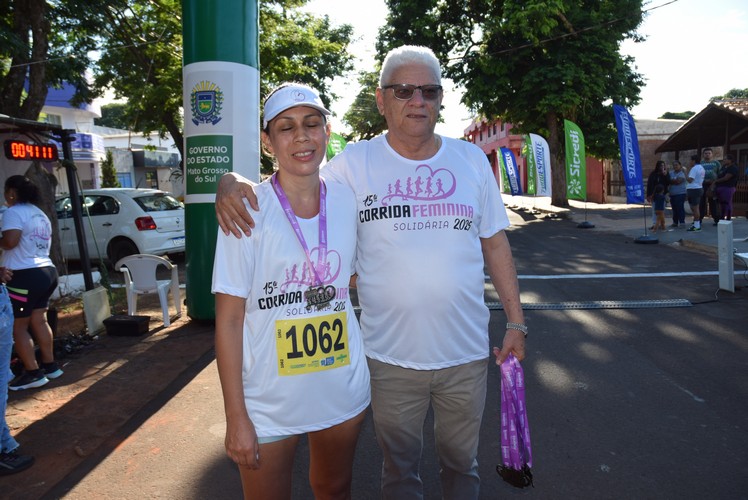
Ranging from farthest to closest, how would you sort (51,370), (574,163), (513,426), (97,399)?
(574,163), (51,370), (97,399), (513,426)

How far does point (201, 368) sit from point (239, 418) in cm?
381

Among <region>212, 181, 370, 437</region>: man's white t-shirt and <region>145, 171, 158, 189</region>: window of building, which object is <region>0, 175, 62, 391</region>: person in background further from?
<region>145, 171, 158, 189</region>: window of building

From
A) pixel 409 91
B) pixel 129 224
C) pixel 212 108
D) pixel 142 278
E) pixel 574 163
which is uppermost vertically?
pixel 574 163

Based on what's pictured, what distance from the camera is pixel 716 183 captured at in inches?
561

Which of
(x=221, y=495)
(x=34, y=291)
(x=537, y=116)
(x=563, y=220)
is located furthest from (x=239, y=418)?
(x=537, y=116)

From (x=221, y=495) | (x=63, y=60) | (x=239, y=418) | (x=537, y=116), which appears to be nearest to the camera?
(x=239, y=418)

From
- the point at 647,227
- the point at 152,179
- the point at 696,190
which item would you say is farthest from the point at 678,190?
the point at 152,179

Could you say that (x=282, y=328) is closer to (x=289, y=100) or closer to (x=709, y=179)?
(x=289, y=100)

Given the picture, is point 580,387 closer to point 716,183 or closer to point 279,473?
point 279,473

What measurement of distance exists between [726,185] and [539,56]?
9914mm

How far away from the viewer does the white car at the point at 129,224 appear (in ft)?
35.7

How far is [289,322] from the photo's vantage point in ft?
6.44

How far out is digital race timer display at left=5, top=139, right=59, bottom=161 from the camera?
618 centimetres

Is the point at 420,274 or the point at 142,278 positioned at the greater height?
the point at 420,274
